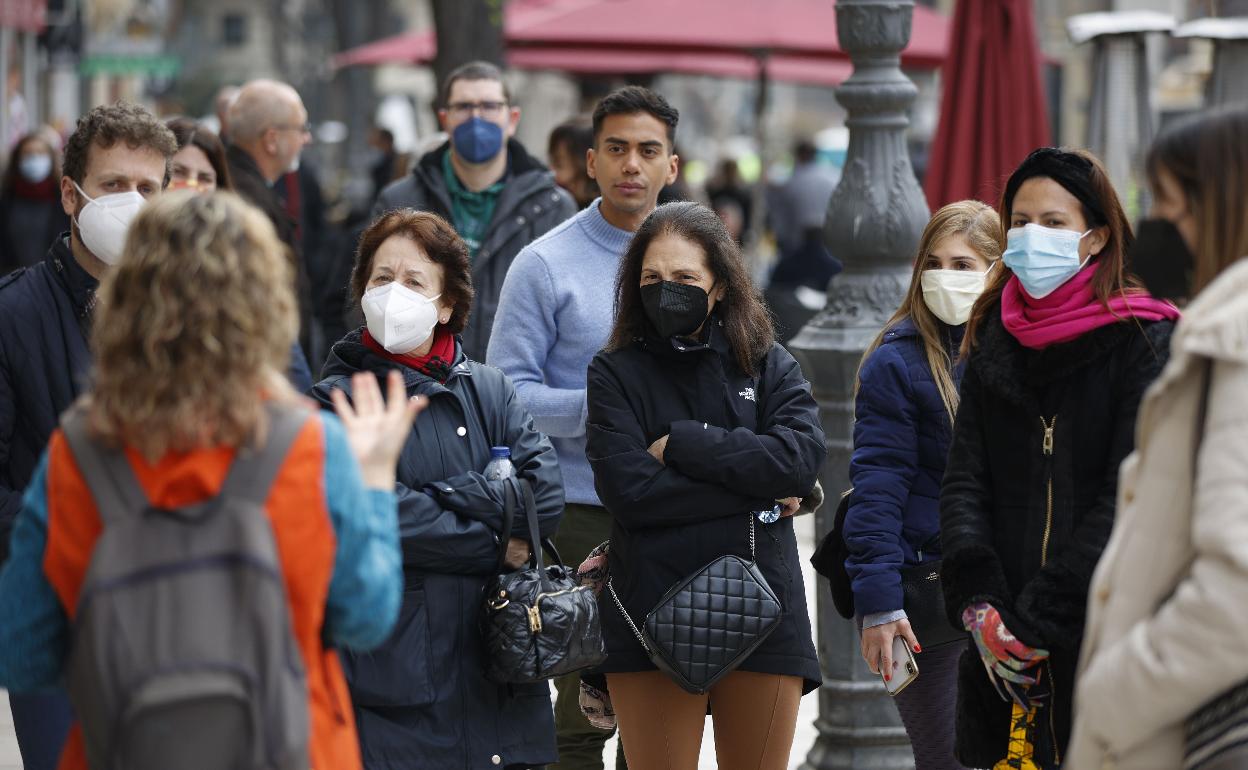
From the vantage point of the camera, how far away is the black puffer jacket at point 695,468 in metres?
4.54

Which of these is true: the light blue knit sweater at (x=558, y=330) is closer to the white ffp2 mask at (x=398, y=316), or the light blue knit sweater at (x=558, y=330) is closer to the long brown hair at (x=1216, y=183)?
the white ffp2 mask at (x=398, y=316)

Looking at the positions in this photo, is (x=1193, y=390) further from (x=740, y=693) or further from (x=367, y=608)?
(x=740, y=693)

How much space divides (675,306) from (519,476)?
586 millimetres

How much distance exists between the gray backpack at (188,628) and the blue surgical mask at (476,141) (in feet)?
13.6

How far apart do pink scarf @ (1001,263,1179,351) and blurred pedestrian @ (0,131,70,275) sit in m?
8.60

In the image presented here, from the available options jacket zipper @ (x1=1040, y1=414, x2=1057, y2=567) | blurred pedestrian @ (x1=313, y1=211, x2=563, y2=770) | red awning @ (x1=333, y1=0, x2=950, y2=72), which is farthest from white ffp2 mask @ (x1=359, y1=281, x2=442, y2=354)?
red awning @ (x1=333, y1=0, x2=950, y2=72)

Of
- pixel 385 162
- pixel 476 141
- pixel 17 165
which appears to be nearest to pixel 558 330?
pixel 476 141

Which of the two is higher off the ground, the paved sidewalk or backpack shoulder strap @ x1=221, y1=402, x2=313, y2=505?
backpack shoulder strap @ x1=221, y1=402, x2=313, y2=505

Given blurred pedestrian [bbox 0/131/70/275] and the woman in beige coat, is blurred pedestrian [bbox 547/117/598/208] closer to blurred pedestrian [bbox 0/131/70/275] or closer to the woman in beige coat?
the woman in beige coat

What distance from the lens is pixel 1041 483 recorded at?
398 cm

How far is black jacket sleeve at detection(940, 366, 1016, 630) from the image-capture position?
3.99m

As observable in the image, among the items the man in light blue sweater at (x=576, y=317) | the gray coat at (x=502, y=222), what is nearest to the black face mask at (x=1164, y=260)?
the man in light blue sweater at (x=576, y=317)

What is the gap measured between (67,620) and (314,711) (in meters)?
0.44

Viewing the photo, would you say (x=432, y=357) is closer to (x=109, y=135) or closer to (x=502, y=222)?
(x=109, y=135)
